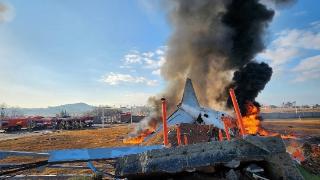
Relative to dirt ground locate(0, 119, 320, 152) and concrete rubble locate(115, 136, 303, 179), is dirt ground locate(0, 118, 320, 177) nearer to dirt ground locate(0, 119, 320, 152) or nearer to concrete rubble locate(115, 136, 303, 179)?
dirt ground locate(0, 119, 320, 152)

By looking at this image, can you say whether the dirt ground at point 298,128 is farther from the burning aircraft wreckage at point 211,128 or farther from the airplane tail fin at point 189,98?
the airplane tail fin at point 189,98

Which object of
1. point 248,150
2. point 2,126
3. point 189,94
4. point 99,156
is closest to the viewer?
point 248,150

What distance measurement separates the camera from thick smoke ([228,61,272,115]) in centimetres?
3256

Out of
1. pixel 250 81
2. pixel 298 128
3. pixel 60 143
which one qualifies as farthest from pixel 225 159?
pixel 298 128

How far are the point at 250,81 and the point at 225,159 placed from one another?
2900 cm

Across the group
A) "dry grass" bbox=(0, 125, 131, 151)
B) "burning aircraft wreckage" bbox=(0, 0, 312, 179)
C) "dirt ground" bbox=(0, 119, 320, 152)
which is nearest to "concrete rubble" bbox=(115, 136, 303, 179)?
"burning aircraft wreckage" bbox=(0, 0, 312, 179)

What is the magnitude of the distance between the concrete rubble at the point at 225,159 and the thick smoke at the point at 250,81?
90.6 feet

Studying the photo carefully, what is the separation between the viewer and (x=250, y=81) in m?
32.8

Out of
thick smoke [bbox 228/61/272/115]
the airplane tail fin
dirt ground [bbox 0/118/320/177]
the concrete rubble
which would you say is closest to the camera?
the concrete rubble

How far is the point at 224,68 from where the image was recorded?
34375mm

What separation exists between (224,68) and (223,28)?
429 cm

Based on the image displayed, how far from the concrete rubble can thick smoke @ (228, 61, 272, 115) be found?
27627 mm

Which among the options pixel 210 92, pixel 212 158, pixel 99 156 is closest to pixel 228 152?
pixel 212 158

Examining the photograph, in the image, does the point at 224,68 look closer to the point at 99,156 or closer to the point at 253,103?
the point at 253,103
